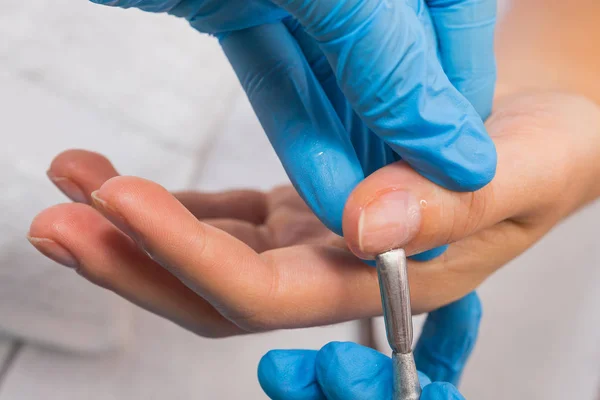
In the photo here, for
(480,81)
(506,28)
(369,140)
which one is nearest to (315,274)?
(369,140)

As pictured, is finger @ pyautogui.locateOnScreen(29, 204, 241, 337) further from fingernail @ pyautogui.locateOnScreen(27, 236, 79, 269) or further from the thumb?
the thumb

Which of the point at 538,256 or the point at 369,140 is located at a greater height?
the point at 369,140

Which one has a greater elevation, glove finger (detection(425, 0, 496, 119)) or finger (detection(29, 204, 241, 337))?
glove finger (detection(425, 0, 496, 119))

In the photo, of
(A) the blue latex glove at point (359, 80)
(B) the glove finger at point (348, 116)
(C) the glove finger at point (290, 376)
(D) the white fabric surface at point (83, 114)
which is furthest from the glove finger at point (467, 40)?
(D) the white fabric surface at point (83, 114)

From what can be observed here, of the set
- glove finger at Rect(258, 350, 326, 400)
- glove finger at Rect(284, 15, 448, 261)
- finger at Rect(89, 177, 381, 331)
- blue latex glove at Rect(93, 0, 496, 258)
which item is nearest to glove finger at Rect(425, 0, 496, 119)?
blue latex glove at Rect(93, 0, 496, 258)

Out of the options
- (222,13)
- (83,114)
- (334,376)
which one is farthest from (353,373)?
(83,114)

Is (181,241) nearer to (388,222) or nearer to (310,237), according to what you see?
(388,222)

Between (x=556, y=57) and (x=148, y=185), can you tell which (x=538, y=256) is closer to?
(x=556, y=57)
